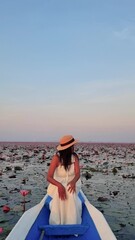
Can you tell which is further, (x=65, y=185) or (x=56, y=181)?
(x=65, y=185)

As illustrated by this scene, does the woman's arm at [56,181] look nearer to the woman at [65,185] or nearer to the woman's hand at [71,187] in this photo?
the woman at [65,185]

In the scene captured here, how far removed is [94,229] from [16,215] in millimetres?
4079

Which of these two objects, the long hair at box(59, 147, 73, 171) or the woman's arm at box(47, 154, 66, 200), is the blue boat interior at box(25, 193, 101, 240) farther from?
the long hair at box(59, 147, 73, 171)

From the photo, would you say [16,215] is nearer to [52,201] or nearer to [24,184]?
[52,201]

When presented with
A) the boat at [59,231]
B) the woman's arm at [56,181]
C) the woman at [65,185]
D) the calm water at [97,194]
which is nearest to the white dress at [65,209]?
the woman at [65,185]

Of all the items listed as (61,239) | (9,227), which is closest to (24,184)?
(9,227)

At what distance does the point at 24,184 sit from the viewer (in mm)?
13977

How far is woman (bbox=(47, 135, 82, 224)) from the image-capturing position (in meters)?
6.29

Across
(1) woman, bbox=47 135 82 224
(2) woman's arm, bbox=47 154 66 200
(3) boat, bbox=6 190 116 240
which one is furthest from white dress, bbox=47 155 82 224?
(3) boat, bbox=6 190 116 240

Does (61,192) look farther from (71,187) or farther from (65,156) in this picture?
(65,156)

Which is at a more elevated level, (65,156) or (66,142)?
(66,142)

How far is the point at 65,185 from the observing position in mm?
6652

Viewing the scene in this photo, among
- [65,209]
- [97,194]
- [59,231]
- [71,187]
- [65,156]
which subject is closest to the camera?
[59,231]

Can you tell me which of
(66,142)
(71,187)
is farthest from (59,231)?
(66,142)
